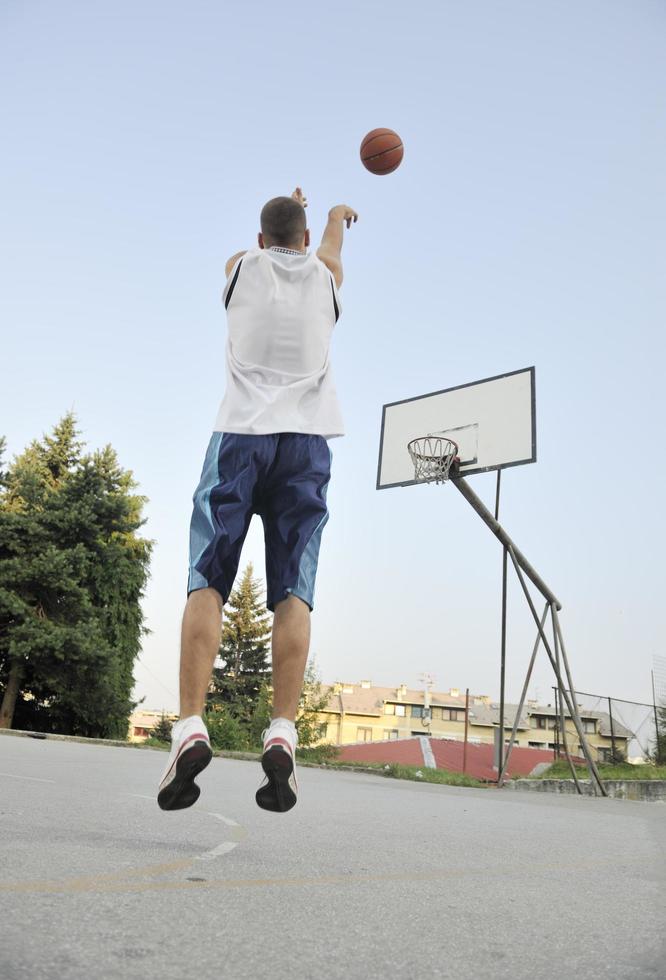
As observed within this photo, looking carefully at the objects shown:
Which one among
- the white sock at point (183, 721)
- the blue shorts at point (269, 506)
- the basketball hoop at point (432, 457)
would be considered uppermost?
the basketball hoop at point (432, 457)

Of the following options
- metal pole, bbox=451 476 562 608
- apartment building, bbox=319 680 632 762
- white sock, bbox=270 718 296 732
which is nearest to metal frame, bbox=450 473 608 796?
metal pole, bbox=451 476 562 608

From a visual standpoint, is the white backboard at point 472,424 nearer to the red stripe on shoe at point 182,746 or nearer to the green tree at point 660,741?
the red stripe on shoe at point 182,746

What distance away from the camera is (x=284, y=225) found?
3.09 meters

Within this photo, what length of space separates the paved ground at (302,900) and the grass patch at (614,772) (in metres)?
14.1

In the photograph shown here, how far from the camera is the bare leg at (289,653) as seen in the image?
104 inches

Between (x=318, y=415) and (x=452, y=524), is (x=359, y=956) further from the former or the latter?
(x=452, y=524)

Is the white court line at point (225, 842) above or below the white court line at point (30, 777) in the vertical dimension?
above

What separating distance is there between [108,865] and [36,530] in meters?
23.9

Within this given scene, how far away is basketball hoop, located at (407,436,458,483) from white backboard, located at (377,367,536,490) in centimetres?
29

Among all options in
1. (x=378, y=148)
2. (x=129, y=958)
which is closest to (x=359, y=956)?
(x=129, y=958)

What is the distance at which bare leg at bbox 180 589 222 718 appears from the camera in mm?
2467

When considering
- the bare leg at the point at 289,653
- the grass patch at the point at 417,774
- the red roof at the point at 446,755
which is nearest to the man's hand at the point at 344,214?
the bare leg at the point at 289,653

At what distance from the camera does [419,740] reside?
3180 cm

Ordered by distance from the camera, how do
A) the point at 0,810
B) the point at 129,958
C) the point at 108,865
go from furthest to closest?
the point at 0,810, the point at 108,865, the point at 129,958
